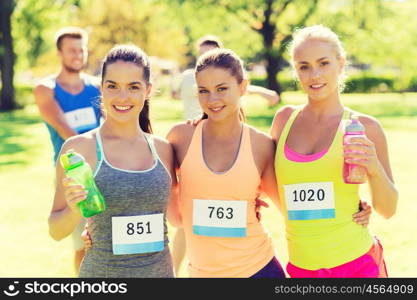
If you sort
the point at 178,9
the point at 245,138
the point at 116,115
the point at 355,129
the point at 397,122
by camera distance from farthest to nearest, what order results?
the point at 178,9, the point at 397,122, the point at 245,138, the point at 116,115, the point at 355,129

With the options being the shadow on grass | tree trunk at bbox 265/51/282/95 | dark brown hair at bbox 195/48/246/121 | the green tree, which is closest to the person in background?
dark brown hair at bbox 195/48/246/121

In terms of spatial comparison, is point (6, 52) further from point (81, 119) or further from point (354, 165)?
point (354, 165)

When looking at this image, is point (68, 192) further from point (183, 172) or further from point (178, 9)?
point (178, 9)

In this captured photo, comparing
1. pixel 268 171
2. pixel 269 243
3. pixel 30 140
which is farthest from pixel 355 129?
pixel 30 140

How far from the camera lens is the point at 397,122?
63.2 feet

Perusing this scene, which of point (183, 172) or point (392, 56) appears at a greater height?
point (392, 56)

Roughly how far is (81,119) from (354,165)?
2.89m

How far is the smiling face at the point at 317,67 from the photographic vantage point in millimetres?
2951

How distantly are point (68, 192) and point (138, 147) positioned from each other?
1.65 feet

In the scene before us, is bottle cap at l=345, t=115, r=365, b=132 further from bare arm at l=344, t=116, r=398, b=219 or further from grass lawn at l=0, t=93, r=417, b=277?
grass lawn at l=0, t=93, r=417, b=277

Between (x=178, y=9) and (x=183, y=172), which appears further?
(x=178, y=9)

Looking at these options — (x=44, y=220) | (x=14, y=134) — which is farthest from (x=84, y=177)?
(x=14, y=134)

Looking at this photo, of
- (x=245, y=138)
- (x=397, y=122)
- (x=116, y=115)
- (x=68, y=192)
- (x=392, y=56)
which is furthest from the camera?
(x=392, y=56)

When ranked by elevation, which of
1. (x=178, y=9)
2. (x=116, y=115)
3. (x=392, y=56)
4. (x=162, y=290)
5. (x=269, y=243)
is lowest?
(x=162, y=290)
